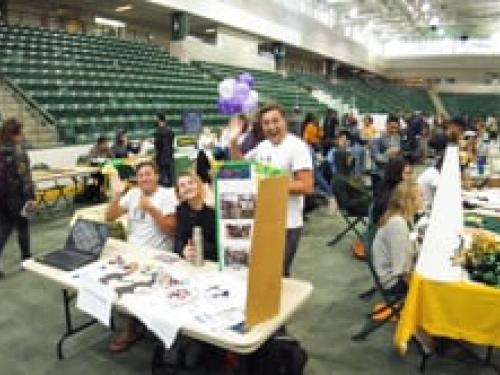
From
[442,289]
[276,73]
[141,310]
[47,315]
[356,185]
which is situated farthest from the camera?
[276,73]

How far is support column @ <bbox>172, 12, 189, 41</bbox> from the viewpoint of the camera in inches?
543

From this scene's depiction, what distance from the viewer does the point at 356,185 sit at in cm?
504

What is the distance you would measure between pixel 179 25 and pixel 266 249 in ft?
43.2

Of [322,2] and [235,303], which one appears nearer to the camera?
[235,303]

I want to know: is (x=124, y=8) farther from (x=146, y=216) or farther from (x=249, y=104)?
(x=146, y=216)

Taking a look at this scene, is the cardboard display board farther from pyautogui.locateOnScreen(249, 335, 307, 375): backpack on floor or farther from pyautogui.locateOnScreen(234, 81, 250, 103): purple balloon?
pyautogui.locateOnScreen(234, 81, 250, 103): purple balloon

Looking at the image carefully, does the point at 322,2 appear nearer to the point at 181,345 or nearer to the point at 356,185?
the point at 356,185

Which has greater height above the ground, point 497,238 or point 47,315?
point 497,238

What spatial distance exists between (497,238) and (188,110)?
28.9 feet

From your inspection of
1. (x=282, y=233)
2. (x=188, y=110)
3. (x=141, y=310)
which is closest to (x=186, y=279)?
(x=141, y=310)

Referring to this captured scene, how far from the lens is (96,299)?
7.18 feet

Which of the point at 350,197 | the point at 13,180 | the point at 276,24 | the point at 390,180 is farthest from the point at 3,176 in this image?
the point at 276,24

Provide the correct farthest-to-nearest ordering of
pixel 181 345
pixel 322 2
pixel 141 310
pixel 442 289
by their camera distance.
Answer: pixel 322 2 → pixel 181 345 → pixel 442 289 → pixel 141 310

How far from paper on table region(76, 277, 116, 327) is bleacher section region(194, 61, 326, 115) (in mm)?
11873
